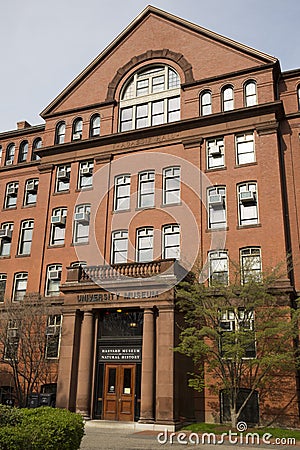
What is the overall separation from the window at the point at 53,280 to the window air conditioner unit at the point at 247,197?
1148 cm

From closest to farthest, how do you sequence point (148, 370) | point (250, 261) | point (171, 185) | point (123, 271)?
→ point (148, 370)
point (250, 261)
point (123, 271)
point (171, 185)

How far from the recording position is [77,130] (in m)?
31.2

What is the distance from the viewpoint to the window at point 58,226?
28984mm

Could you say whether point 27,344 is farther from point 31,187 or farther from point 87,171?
point 31,187

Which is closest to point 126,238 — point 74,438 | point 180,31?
point 180,31

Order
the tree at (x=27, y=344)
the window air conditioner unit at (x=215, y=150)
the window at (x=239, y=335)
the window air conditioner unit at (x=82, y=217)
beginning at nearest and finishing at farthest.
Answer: the window at (x=239, y=335), the tree at (x=27, y=344), the window air conditioner unit at (x=215, y=150), the window air conditioner unit at (x=82, y=217)

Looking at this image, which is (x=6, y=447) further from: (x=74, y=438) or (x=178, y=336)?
(x=178, y=336)

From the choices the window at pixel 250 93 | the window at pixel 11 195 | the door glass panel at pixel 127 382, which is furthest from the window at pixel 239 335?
the window at pixel 11 195

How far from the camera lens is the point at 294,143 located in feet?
83.6

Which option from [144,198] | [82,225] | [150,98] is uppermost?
[150,98]

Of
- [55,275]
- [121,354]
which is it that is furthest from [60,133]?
[121,354]

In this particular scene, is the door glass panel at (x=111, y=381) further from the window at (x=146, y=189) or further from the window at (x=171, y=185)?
the window at (x=171, y=185)

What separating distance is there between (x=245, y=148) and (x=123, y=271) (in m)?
9.84

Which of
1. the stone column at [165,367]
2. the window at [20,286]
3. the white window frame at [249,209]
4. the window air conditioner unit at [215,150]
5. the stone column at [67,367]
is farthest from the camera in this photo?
the window at [20,286]
